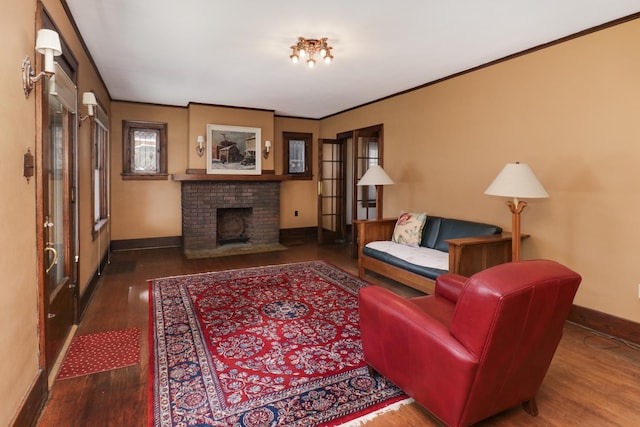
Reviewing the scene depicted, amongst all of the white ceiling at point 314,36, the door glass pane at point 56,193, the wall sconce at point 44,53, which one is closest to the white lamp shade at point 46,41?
the wall sconce at point 44,53

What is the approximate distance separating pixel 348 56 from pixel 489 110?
1646mm

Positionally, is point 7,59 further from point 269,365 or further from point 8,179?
point 269,365

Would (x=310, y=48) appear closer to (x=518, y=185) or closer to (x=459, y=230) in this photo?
(x=518, y=185)

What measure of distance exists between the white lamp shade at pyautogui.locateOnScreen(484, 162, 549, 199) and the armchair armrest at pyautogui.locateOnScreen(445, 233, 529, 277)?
0.58m

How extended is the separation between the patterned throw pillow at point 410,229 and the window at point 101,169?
11.7ft

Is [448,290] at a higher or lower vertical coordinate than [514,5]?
lower

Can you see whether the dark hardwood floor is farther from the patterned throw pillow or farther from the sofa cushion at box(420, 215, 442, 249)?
the patterned throw pillow

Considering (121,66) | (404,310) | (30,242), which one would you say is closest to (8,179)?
(30,242)

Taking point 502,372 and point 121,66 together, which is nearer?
point 502,372

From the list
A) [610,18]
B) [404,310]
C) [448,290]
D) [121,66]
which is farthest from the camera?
[121,66]

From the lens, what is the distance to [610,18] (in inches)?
110

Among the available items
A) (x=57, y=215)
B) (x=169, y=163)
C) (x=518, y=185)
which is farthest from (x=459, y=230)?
(x=169, y=163)

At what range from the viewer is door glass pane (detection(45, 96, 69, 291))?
242 cm

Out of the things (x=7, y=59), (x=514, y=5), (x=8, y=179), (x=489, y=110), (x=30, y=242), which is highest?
(x=514, y=5)
